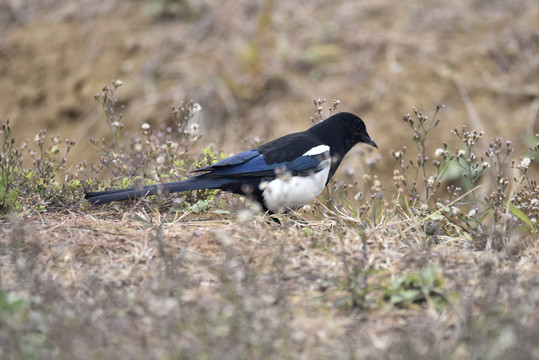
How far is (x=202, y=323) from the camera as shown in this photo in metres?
2.37

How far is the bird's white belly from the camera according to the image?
14.3ft

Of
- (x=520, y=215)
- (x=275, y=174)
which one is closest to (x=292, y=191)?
(x=275, y=174)

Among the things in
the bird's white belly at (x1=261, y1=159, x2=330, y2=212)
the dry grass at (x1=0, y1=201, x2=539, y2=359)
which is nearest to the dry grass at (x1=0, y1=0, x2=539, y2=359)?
the dry grass at (x1=0, y1=201, x2=539, y2=359)

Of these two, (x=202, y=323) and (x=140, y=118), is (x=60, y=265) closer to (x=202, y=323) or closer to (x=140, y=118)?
(x=202, y=323)

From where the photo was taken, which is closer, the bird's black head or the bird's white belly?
the bird's white belly

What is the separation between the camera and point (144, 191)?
13.3ft

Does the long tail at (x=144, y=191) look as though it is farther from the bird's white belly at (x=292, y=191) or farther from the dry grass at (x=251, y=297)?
the bird's white belly at (x=292, y=191)

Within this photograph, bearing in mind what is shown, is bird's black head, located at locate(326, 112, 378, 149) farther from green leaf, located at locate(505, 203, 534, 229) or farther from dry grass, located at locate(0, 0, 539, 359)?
green leaf, located at locate(505, 203, 534, 229)

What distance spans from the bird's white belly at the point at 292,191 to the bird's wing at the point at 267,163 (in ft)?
0.19

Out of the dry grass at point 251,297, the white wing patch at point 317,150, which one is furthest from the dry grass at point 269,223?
the white wing patch at point 317,150

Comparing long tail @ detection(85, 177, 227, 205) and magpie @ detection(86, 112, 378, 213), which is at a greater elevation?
long tail @ detection(85, 177, 227, 205)

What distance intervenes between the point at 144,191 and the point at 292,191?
34.7 inches

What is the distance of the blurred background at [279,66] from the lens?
7.55 m

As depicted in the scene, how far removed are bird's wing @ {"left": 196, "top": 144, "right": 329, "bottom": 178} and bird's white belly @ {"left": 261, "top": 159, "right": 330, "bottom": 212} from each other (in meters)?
0.06
